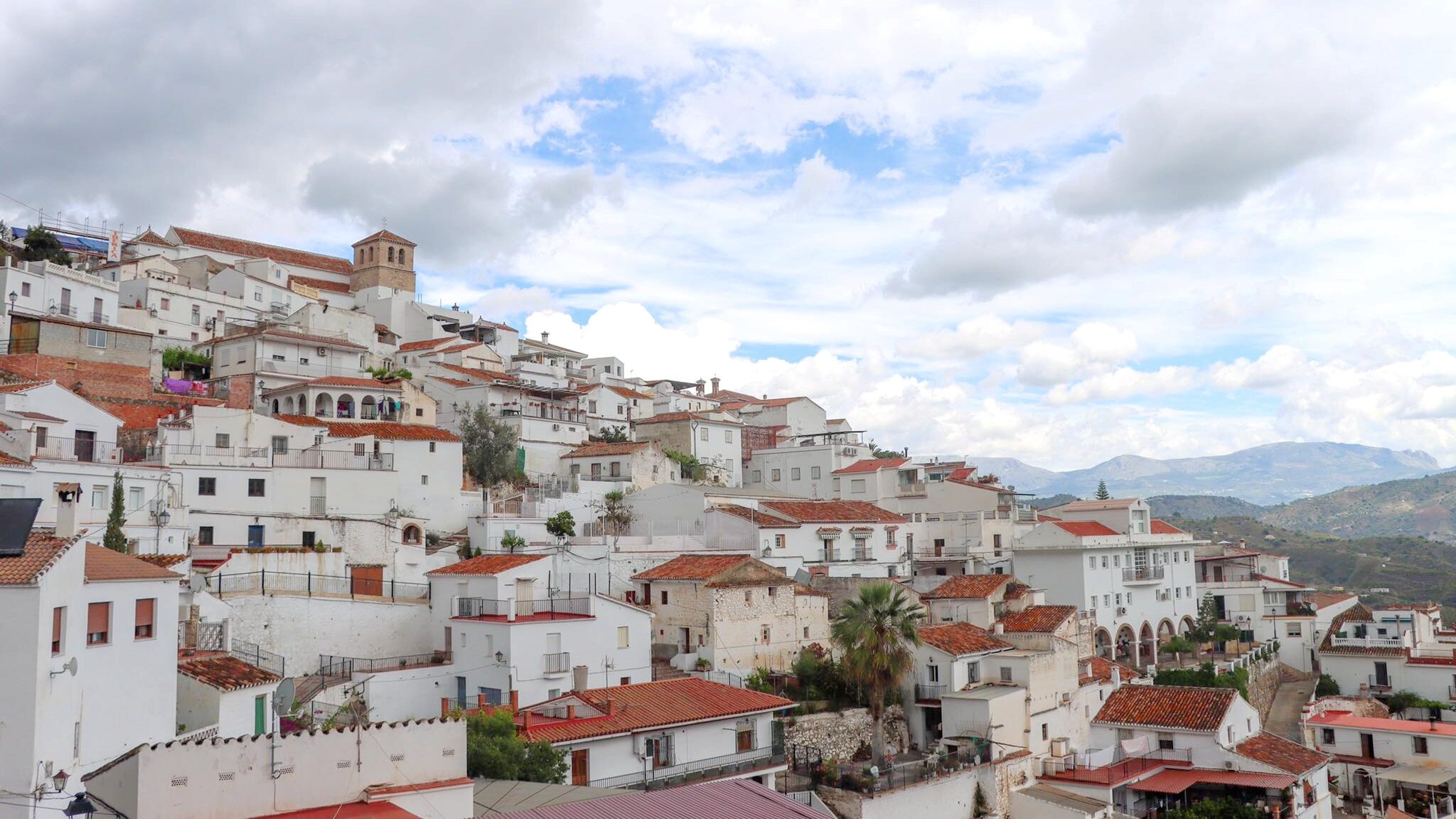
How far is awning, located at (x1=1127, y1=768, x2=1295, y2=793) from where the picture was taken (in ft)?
120

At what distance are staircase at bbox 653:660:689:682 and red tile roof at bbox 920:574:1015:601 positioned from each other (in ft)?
42.3

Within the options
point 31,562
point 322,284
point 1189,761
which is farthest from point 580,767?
point 322,284

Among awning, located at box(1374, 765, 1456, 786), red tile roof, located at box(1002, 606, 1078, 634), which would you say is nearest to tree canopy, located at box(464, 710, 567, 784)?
red tile roof, located at box(1002, 606, 1078, 634)

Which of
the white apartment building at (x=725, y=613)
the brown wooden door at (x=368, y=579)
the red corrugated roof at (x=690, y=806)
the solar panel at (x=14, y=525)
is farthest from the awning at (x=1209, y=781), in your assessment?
the solar panel at (x=14, y=525)

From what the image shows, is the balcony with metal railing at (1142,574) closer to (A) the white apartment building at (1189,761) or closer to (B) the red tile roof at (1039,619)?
(B) the red tile roof at (1039,619)

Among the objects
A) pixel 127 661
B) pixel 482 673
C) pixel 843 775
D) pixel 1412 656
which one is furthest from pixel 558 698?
pixel 1412 656

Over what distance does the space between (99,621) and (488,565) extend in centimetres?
1497

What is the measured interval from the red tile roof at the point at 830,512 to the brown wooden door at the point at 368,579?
18489 millimetres

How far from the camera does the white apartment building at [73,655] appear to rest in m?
18.4

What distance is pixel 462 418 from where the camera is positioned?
194ft

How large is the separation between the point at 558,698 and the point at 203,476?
747 inches

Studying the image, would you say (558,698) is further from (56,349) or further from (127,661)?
(56,349)

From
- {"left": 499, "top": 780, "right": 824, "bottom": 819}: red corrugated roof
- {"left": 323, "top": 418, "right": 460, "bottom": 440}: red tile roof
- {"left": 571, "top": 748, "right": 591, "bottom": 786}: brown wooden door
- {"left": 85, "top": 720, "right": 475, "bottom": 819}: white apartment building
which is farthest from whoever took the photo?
{"left": 323, "top": 418, "right": 460, "bottom": 440}: red tile roof

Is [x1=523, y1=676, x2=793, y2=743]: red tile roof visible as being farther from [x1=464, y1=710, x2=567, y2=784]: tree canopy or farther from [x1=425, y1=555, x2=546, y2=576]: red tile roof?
[x1=425, y1=555, x2=546, y2=576]: red tile roof
